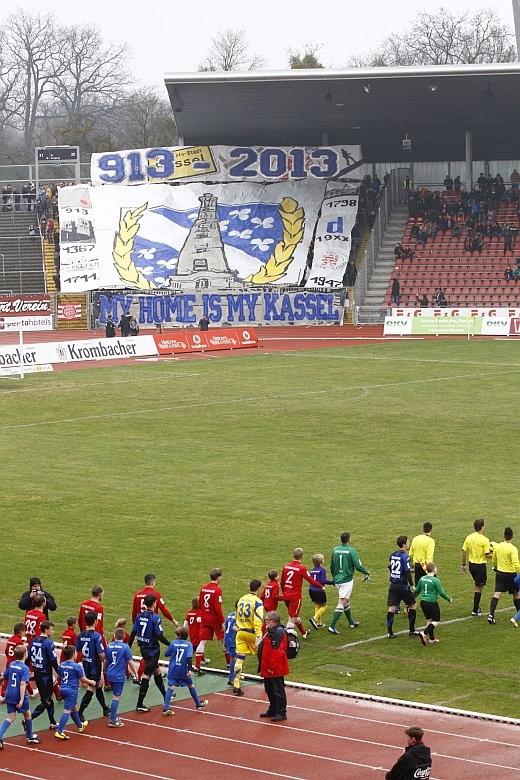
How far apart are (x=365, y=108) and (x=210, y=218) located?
11783 millimetres

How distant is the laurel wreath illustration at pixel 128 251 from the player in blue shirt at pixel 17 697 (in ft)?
193

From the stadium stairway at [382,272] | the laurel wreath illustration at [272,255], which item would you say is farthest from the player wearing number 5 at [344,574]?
the laurel wreath illustration at [272,255]

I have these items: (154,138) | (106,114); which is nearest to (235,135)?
(154,138)

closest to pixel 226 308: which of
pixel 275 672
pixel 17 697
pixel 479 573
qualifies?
pixel 479 573

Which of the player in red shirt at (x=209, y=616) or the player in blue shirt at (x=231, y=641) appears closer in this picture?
the player in blue shirt at (x=231, y=641)

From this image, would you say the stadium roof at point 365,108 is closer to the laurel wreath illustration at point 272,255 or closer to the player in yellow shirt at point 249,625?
the laurel wreath illustration at point 272,255

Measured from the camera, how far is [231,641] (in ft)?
50.6

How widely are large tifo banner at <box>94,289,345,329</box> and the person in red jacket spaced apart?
5697 cm

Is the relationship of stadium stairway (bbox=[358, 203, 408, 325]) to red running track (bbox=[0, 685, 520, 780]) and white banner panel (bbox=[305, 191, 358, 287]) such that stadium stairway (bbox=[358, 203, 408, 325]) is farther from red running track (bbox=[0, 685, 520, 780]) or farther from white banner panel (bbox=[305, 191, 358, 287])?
red running track (bbox=[0, 685, 520, 780])

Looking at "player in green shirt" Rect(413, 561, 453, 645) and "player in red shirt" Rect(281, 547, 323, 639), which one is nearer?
"player in green shirt" Rect(413, 561, 453, 645)

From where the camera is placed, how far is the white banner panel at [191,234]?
7238 cm

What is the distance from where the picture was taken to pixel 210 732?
13.5 metres

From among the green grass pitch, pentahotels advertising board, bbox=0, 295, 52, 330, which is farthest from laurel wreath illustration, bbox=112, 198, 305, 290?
the green grass pitch

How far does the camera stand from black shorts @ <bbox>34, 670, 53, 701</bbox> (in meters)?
14.0
